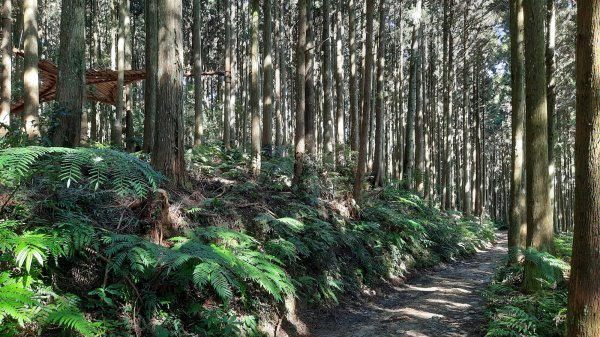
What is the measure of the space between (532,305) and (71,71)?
792cm

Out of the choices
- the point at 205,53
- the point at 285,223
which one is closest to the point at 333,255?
the point at 285,223

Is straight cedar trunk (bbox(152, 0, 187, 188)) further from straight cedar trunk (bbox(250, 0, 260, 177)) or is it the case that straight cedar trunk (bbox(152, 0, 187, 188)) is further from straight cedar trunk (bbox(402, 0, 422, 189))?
straight cedar trunk (bbox(402, 0, 422, 189))

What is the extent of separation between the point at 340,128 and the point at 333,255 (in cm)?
762

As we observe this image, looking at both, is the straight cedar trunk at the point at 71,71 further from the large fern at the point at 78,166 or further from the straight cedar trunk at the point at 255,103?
the straight cedar trunk at the point at 255,103

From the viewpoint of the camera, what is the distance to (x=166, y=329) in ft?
13.2

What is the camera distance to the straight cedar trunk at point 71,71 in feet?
20.6

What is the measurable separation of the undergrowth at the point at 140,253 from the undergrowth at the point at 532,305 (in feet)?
8.38

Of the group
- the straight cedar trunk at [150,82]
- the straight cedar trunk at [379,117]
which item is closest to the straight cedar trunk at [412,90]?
the straight cedar trunk at [379,117]

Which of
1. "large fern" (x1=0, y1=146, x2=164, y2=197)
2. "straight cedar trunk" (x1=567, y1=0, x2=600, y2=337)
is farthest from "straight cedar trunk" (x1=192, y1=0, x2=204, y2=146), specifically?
"straight cedar trunk" (x1=567, y1=0, x2=600, y2=337)

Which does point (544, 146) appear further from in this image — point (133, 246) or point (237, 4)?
point (237, 4)

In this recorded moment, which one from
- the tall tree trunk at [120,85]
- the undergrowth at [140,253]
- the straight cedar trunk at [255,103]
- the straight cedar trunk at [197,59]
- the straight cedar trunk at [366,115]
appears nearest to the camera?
the undergrowth at [140,253]

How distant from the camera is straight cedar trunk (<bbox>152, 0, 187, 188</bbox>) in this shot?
6086 mm

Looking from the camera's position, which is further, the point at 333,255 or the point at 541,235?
the point at 333,255

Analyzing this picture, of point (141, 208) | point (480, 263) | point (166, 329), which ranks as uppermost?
point (141, 208)
